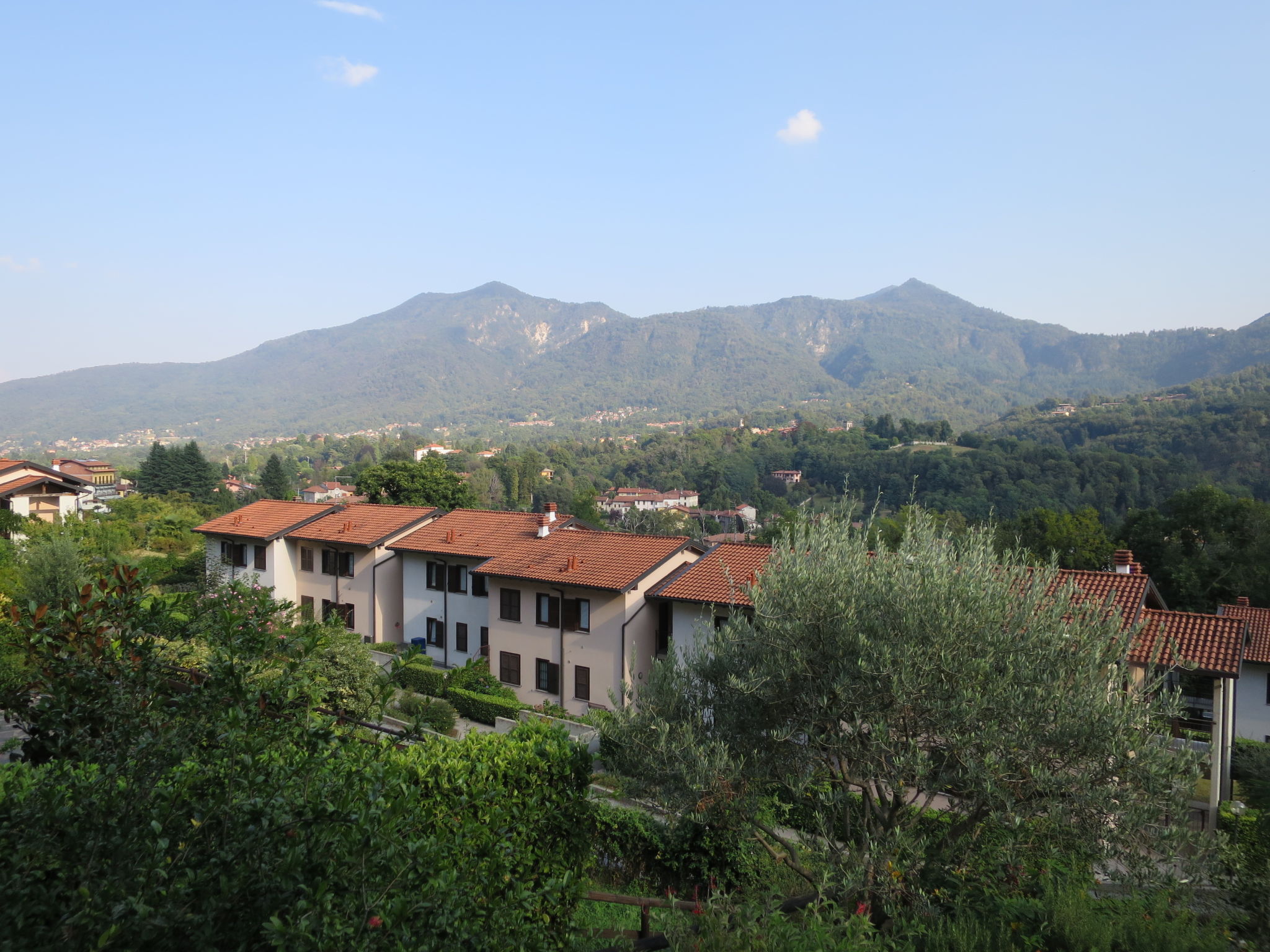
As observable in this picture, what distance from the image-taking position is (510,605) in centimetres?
2741

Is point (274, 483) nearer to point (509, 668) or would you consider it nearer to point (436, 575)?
point (436, 575)

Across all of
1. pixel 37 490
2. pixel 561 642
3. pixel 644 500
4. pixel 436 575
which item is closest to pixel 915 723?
pixel 561 642

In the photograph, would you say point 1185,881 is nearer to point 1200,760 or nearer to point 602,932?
point 1200,760

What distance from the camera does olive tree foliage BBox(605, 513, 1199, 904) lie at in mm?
7953

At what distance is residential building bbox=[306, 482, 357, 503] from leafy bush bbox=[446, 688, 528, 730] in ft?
373

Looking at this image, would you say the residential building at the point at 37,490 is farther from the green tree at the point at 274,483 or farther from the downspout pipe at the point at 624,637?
the green tree at the point at 274,483

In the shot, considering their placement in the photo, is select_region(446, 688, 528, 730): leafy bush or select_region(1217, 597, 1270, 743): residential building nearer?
select_region(1217, 597, 1270, 743): residential building

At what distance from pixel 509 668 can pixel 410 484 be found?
38.3m

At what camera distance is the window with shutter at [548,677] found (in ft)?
85.4

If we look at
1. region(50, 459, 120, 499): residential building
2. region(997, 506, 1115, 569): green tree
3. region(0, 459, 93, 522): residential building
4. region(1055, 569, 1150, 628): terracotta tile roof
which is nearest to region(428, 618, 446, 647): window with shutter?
region(1055, 569, 1150, 628): terracotta tile roof

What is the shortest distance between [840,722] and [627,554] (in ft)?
56.7

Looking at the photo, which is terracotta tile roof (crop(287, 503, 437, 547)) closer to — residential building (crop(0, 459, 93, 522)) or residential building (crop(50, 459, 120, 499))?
residential building (crop(0, 459, 93, 522))

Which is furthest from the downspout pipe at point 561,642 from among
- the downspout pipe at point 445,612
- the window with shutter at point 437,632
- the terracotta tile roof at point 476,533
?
the window with shutter at point 437,632

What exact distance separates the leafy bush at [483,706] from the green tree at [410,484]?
37681 mm
